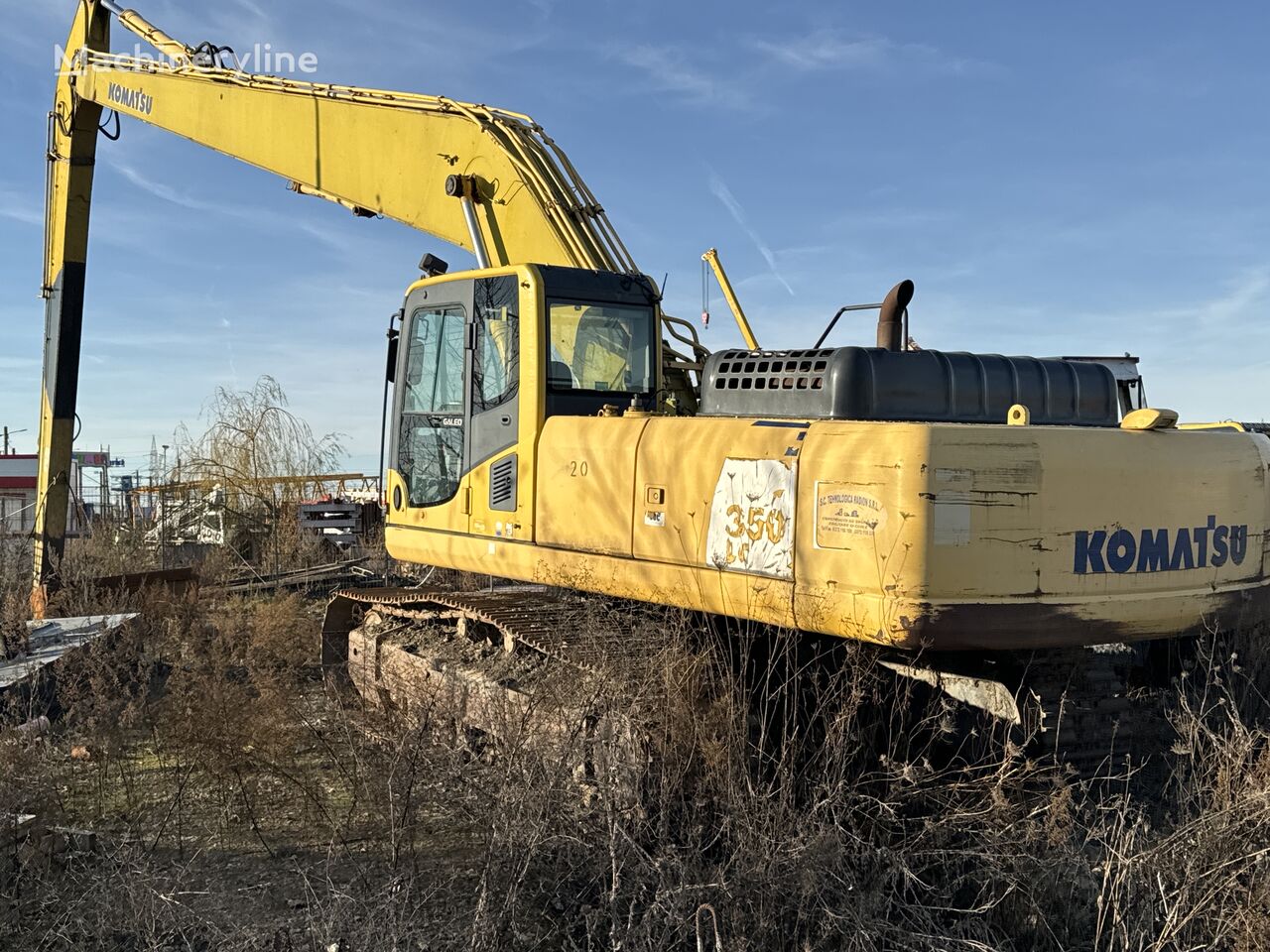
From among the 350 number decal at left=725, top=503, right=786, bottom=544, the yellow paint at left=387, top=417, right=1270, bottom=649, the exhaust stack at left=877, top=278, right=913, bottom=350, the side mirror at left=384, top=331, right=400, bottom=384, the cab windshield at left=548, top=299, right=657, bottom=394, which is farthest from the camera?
the side mirror at left=384, top=331, right=400, bottom=384

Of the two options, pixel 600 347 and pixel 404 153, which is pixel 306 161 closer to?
pixel 404 153

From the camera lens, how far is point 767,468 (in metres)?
4.57

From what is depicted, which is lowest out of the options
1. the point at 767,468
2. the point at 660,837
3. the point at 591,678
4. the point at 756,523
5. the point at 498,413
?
A: the point at 660,837

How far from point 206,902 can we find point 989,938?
2.84 metres

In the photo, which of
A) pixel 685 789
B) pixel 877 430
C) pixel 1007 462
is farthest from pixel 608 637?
pixel 1007 462

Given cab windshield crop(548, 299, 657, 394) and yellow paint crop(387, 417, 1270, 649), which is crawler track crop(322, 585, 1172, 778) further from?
cab windshield crop(548, 299, 657, 394)

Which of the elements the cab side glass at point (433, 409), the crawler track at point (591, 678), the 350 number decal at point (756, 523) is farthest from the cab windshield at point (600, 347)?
the 350 number decal at point (756, 523)

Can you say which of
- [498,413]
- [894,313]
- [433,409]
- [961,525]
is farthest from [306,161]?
[961,525]

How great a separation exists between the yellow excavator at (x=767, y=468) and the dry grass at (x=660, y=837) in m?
0.44

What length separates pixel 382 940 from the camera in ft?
11.1

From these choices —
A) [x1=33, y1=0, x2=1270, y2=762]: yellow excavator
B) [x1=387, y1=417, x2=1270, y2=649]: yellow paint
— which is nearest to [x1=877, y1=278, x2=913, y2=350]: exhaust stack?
[x1=33, y1=0, x2=1270, y2=762]: yellow excavator

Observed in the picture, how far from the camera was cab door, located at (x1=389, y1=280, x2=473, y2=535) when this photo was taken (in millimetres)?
6125

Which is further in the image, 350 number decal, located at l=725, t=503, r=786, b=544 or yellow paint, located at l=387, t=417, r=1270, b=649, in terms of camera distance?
350 number decal, located at l=725, t=503, r=786, b=544

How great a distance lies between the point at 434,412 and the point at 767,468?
2.52 m
